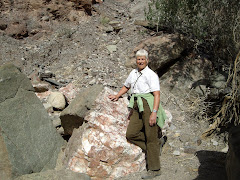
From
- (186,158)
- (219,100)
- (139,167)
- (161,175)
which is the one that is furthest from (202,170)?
(219,100)

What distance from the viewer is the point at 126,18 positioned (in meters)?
8.38

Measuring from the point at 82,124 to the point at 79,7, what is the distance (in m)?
5.89

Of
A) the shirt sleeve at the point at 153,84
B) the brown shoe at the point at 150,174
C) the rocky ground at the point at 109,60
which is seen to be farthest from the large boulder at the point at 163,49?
the brown shoe at the point at 150,174

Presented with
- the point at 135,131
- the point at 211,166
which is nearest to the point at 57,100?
the point at 135,131

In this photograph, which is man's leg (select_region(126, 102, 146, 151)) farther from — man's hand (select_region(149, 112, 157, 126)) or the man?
man's hand (select_region(149, 112, 157, 126))

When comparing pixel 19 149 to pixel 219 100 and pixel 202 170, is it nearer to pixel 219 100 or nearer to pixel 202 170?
pixel 202 170

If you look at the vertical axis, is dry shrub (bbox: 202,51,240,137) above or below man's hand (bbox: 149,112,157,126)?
below

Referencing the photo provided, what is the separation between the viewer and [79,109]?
3.39 metres

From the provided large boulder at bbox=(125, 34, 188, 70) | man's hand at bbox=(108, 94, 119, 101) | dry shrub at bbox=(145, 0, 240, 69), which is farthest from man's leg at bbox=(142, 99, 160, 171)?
dry shrub at bbox=(145, 0, 240, 69)

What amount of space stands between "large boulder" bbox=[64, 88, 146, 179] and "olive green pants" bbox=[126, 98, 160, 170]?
103mm

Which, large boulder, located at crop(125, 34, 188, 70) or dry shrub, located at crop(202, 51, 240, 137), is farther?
large boulder, located at crop(125, 34, 188, 70)

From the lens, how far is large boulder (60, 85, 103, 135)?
3.38m

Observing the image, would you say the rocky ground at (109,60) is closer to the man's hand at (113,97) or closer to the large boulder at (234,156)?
the large boulder at (234,156)

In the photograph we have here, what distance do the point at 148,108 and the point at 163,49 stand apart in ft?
9.82
